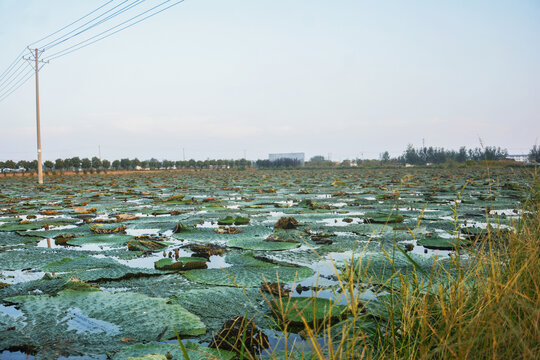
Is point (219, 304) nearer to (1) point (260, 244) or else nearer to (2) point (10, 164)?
(1) point (260, 244)

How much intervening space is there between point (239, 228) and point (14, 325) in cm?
285

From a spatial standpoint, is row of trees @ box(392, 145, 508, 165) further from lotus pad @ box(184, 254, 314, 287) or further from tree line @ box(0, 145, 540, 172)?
lotus pad @ box(184, 254, 314, 287)

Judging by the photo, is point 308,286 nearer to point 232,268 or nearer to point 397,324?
point 232,268

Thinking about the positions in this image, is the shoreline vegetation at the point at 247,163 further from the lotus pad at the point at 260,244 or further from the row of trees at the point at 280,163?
the lotus pad at the point at 260,244

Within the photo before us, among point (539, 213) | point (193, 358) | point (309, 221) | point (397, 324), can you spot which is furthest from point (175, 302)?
point (309, 221)

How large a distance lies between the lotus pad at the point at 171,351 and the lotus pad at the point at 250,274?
83cm

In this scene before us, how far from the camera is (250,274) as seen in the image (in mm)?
2666

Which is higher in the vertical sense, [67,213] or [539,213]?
[539,213]

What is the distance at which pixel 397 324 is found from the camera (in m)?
1.67

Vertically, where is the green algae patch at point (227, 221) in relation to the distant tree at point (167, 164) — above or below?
below

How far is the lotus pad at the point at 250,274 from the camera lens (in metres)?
2.53

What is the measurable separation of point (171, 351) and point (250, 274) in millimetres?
1132

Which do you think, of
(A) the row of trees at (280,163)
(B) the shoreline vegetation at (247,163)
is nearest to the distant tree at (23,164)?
(B) the shoreline vegetation at (247,163)

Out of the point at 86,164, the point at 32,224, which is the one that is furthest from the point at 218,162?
the point at 32,224
